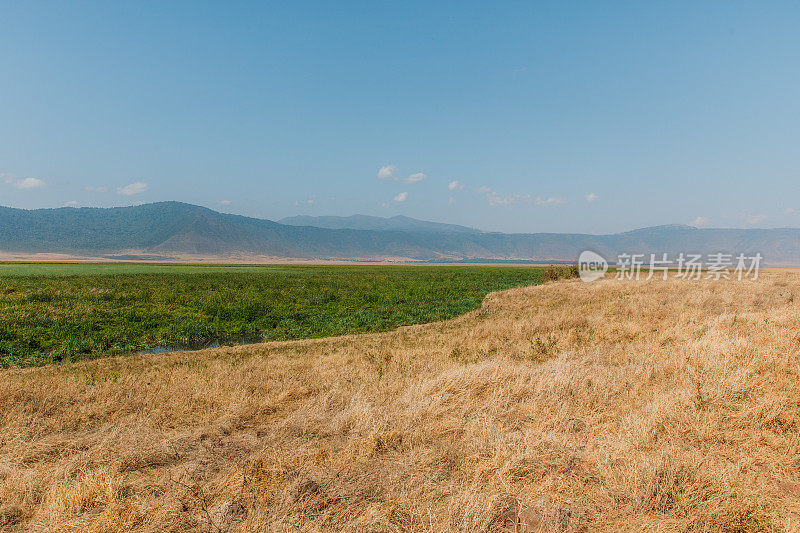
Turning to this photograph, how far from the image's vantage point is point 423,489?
4.50 m

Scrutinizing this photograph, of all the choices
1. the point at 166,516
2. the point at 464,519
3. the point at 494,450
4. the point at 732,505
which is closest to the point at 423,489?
the point at 464,519

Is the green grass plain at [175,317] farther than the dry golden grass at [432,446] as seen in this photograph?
Yes

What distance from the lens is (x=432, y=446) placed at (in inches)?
218

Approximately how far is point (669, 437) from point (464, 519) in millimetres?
3425

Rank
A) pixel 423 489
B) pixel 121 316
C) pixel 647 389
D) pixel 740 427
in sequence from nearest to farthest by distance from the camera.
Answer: pixel 423 489
pixel 740 427
pixel 647 389
pixel 121 316

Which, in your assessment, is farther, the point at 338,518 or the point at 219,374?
the point at 219,374

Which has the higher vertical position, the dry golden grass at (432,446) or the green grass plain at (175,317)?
the dry golden grass at (432,446)

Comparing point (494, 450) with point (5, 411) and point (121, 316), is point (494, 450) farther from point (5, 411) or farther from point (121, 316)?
point (121, 316)

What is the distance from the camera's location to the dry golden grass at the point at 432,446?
13.4 feet

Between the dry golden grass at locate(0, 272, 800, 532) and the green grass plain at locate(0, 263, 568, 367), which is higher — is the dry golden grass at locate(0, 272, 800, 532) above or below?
above

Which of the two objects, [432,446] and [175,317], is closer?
[432,446]

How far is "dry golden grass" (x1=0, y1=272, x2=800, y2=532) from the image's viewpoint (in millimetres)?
4070

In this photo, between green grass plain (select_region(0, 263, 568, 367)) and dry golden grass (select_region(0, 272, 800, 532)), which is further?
green grass plain (select_region(0, 263, 568, 367))

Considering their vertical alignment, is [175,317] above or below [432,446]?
below
